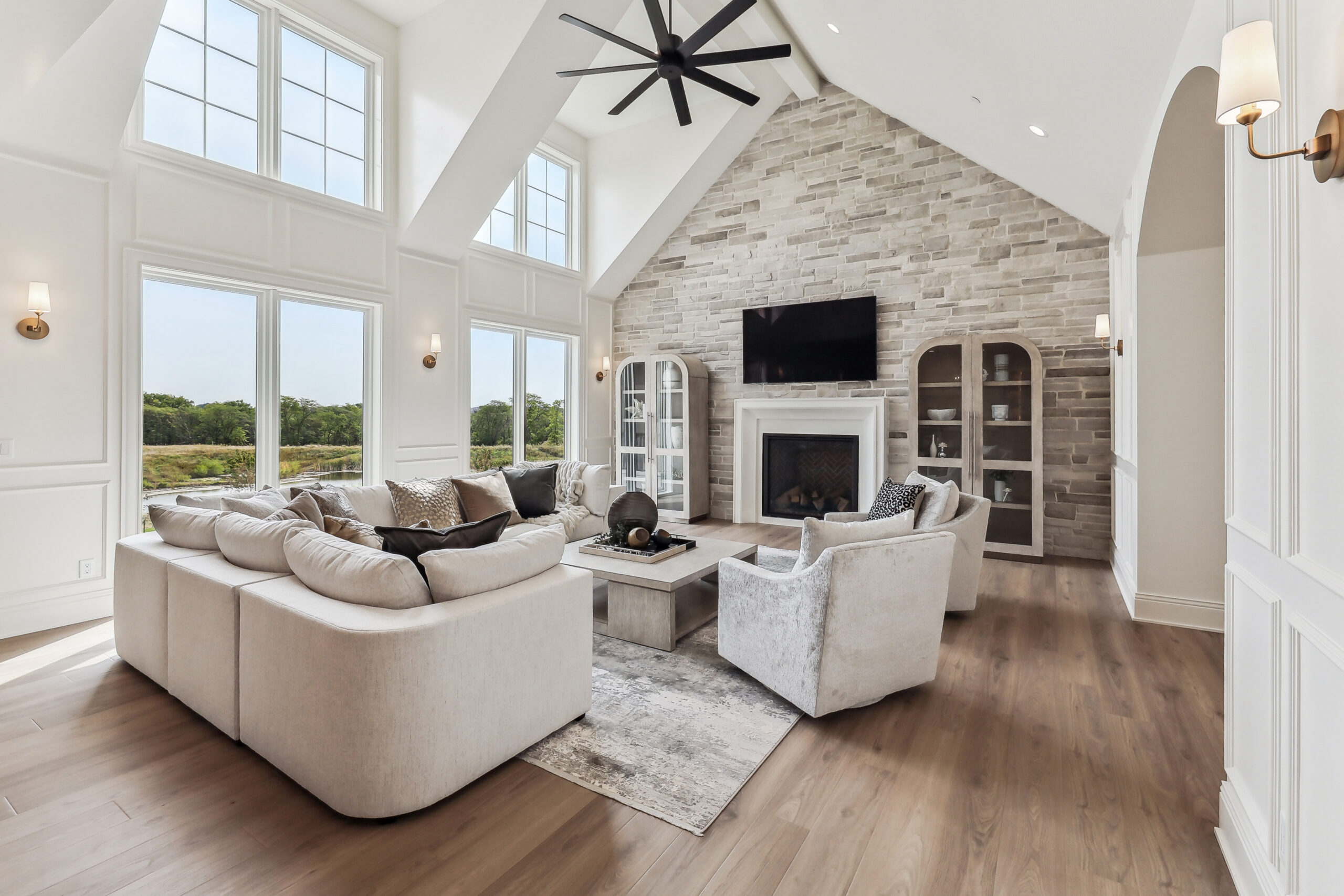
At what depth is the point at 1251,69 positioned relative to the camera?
1197 millimetres

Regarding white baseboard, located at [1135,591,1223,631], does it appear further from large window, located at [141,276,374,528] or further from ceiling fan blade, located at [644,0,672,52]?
large window, located at [141,276,374,528]

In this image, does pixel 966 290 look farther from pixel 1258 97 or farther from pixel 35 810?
pixel 35 810

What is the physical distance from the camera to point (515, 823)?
1811mm

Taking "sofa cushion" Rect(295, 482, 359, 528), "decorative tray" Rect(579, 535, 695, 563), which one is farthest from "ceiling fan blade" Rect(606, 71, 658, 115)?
"sofa cushion" Rect(295, 482, 359, 528)

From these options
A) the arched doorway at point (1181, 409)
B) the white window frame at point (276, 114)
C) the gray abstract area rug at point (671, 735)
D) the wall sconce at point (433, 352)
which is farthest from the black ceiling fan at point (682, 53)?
the gray abstract area rug at point (671, 735)

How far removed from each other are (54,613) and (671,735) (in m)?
3.64

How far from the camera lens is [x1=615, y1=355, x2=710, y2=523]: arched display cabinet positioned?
21.7ft

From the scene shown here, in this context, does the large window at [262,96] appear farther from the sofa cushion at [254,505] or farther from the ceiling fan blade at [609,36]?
the sofa cushion at [254,505]

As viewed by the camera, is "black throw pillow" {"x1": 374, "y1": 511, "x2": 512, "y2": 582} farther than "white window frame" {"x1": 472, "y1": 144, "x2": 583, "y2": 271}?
No

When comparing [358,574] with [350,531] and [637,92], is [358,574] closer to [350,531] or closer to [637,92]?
[350,531]

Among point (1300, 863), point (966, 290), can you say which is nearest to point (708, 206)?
point (966, 290)

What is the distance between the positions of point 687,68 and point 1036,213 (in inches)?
130

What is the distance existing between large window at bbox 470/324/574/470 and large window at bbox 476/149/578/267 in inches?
34.7

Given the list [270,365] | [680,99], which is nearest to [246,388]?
[270,365]
